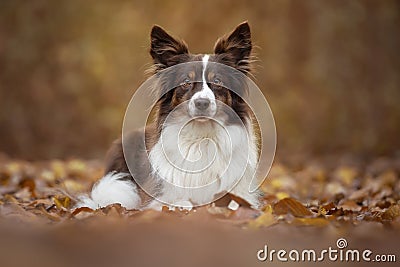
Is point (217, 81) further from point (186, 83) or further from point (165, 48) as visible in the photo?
point (165, 48)

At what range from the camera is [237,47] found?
211 inches

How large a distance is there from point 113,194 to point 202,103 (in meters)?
1.27

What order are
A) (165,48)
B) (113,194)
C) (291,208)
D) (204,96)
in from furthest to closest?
(113,194) → (165,48) → (204,96) → (291,208)

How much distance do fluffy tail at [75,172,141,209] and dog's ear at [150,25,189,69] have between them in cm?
109

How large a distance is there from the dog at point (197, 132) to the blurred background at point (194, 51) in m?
6.78

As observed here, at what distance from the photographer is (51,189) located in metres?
6.63

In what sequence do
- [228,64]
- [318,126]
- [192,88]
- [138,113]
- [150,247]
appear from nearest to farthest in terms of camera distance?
[150,247] < [192,88] < [228,64] < [138,113] < [318,126]

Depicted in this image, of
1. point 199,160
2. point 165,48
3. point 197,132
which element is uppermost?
point 165,48

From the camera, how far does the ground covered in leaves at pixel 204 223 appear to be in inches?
118

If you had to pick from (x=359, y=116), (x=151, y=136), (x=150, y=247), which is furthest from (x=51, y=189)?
(x=359, y=116)

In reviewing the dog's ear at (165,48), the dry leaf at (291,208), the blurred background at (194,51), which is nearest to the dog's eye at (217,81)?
the dog's ear at (165,48)

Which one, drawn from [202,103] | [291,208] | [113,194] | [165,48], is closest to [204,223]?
[291,208]

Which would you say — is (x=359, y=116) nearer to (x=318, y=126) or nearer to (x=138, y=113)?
(x=318, y=126)

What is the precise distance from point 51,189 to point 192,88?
244 cm
